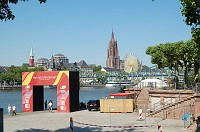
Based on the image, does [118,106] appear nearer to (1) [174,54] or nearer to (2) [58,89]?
(2) [58,89]

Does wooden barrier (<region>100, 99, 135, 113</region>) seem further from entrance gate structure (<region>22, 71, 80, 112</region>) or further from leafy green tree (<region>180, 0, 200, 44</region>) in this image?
leafy green tree (<region>180, 0, 200, 44</region>)

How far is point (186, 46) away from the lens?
4494 centimetres

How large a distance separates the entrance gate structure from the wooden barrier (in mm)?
3988

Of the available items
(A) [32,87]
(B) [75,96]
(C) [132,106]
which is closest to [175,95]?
(C) [132,106]

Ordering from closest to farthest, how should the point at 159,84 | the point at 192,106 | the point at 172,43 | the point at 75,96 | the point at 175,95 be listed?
1. the point at 192,106
2. the point at 175,95
3. the point at 75,96
4. the point at 172,43
5. the point at 159,84

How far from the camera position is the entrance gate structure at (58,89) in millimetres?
41188

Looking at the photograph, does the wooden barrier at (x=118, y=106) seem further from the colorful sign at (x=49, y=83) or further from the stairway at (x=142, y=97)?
the colorful sign at (x=49, y=83)

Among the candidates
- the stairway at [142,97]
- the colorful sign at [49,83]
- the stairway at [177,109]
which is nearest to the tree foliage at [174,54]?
the stairway at [142,97]

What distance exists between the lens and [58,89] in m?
41.8

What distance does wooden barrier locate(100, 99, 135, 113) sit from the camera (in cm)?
3922

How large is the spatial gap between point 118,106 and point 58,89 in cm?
710

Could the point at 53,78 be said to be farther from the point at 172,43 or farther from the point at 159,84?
the point at 159,84

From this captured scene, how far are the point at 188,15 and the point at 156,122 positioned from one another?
39.7 feet

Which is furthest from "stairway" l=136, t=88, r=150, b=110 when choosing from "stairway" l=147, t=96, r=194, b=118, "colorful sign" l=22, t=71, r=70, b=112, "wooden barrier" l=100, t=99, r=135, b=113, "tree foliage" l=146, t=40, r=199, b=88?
"stairway" l=147, t=96, r=194, b=118
